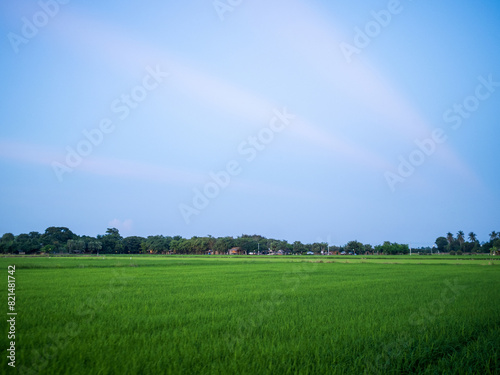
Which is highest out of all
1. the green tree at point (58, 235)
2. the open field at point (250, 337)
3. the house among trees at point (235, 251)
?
the green tree at point (58, 235)

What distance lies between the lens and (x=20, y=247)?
321 ft

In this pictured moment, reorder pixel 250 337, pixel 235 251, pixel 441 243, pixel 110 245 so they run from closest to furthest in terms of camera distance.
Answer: pixel 250 337
pixel 110 245
pixel 235 251
pixel 441 243

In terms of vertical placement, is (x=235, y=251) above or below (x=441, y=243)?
below

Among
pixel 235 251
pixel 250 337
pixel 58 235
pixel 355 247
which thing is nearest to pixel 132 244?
pixel 58 235

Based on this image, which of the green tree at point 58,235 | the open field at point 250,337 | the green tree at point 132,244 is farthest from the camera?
the green tree at point 132,244

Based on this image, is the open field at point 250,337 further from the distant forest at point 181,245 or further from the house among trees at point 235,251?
the house among trees at point 235,251

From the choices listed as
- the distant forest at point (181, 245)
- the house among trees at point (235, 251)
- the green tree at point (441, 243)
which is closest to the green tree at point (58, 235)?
the distant forest at point (181, 245)

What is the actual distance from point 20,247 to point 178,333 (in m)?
114

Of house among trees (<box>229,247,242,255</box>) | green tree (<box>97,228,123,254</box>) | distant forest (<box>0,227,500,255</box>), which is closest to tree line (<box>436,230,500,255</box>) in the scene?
distant forest (<box>0,227,500,255</box>)

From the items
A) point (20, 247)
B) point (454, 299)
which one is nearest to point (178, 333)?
point (454, 299)

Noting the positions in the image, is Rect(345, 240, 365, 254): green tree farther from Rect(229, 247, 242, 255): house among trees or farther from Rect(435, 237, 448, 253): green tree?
Rect(435, 237, 448, 253): green tree

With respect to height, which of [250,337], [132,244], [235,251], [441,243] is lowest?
[235,251]

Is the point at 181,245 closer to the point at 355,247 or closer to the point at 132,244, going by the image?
the point at 132,244

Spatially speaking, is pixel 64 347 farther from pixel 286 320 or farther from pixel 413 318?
pixel 413 318
